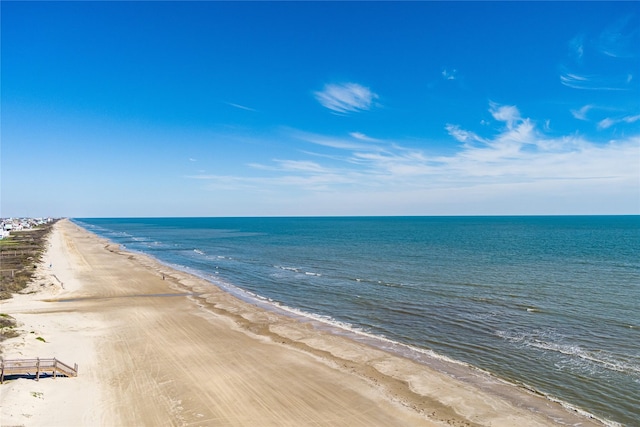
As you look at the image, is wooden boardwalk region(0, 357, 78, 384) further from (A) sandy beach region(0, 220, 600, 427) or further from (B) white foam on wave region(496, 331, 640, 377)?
(B) white foam on wave region(496, 331, 640, 377)

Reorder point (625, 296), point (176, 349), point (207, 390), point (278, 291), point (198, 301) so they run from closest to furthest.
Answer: point (207, 390) → point (176, 349) → point (625, 296) → point (198, 301) → point (278, 291)

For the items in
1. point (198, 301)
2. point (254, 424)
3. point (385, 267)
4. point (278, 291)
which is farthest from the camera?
point (385, 267)

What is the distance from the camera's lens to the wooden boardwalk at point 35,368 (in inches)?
841

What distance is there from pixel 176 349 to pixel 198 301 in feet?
53.9

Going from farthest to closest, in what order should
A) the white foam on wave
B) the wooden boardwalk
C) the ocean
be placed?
1. the white foam on wave
2. the ocean
3. the wooden boardwalk

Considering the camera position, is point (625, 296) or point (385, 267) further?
point (385, 267)

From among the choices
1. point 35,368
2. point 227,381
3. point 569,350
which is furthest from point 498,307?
point 35,368

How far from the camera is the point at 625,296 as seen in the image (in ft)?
135

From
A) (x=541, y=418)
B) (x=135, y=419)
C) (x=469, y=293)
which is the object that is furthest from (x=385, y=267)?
(x=135, y=419)

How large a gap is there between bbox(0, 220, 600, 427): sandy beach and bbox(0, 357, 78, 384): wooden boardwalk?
24.7 inches

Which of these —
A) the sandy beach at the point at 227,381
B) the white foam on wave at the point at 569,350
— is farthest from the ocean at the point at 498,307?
the sandy beach at the point at 227,381

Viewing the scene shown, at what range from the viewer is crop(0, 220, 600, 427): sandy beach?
1872 cm

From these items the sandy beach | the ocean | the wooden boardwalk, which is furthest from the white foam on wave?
the wooden boardwalk

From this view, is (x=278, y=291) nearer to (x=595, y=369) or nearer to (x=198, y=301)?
(x=198, y=301)
